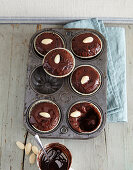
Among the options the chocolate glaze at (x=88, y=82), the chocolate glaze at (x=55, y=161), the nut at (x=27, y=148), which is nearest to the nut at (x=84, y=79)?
the chocolate glaze at (x=88, y=82)

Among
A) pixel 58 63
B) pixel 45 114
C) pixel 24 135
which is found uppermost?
pixel 58 63

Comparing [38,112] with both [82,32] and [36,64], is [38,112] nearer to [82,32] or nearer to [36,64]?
[36,64]

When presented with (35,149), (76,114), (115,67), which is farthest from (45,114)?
(115,67)

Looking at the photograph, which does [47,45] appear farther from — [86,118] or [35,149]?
[35,149]

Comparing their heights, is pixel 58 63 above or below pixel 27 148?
above

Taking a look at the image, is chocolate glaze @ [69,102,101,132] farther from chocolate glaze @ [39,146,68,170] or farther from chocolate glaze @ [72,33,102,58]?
chocolate glaze @ [72,33,102,58]

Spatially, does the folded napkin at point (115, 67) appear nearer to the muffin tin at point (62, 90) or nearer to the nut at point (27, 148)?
the muffin tin at point (62, 90)

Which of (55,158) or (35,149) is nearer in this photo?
(55,158)

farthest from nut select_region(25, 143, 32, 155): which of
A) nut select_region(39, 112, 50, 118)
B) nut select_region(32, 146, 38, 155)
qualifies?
nut select_region(39, 112, 50, 118)
